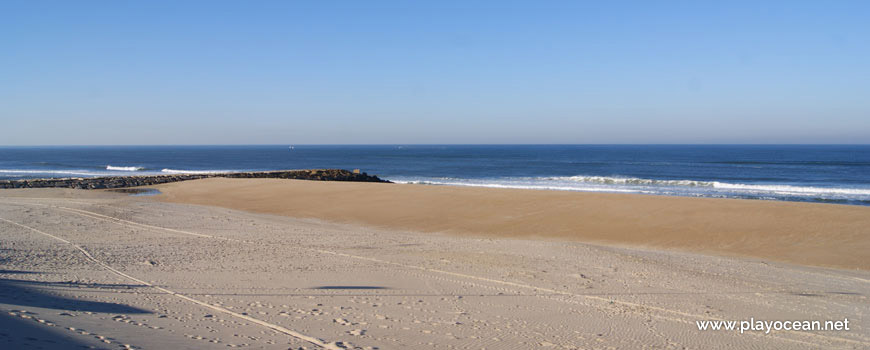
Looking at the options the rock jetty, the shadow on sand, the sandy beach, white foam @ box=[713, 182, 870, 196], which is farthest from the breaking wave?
the shadow on sand

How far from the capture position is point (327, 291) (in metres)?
7.21

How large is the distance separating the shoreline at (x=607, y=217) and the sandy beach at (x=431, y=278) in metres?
0.10

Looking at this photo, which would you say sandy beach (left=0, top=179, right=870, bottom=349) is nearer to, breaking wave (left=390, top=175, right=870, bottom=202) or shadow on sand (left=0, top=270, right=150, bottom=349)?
shadow on sand (left=0, top=270, right=150, bottom=349)

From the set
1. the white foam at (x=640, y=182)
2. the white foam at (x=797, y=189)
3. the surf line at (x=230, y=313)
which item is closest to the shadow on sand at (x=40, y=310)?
the surf line at (x=230, y=313)

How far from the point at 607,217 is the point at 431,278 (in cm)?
1010

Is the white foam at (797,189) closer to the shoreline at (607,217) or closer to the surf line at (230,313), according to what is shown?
the shoreline at (607,217)

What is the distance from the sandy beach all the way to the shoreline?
4.0 inches

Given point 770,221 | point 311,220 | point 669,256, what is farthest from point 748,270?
point 311,220

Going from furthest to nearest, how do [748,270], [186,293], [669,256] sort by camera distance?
[669,256], [748,270], [186,293]

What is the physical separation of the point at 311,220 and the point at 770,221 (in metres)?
13.4

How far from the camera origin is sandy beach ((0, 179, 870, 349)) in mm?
5422

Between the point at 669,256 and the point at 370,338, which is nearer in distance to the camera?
the point at 370,338

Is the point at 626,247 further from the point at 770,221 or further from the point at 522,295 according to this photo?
the point at 522,295

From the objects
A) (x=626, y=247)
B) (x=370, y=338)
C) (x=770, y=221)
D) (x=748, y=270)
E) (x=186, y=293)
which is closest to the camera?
(x=370, y=338)
